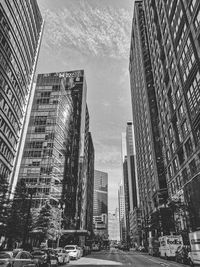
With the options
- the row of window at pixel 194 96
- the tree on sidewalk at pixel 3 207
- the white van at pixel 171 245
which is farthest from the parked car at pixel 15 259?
the row of window at pixel 194 96

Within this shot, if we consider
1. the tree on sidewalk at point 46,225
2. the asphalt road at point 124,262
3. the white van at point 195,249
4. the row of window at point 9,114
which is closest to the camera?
the white van at point 195,249

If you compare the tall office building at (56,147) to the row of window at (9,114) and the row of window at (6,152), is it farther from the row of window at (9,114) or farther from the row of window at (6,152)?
the row of window at (9,114)

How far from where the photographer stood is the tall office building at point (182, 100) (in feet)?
133

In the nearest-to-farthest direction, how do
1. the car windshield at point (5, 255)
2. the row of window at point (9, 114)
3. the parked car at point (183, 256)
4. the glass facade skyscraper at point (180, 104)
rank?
the car windshield at point (5, 255) → the parked car at point (183, 256) → the glass facade skyscraper at point (180, 104) → the row of window at point (9, 114)

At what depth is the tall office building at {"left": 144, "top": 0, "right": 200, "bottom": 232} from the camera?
40606mm

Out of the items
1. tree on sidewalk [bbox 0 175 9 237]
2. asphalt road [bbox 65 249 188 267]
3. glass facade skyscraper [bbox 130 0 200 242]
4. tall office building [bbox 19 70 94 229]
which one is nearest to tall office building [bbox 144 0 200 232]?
glass facade skyscraper [bbox 130 0 200 242]

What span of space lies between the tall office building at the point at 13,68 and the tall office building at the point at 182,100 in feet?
111

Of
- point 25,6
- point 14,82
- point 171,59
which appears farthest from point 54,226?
point 25,6

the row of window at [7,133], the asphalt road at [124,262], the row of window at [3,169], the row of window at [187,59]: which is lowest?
the asphalt road at [124,262]

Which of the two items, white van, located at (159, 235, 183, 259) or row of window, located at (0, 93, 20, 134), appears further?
row of window, located at (0, 93, 20, 134)

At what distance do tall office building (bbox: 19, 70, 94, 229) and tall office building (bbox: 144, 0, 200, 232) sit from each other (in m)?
48.8

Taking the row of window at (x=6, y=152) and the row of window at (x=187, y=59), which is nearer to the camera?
the row of window at (x=187, y=59)

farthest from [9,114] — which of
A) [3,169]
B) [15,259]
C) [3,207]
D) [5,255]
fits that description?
[5,255]

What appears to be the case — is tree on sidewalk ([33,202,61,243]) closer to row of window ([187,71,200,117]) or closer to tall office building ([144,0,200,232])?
tall office building ([144,0,200,232])
